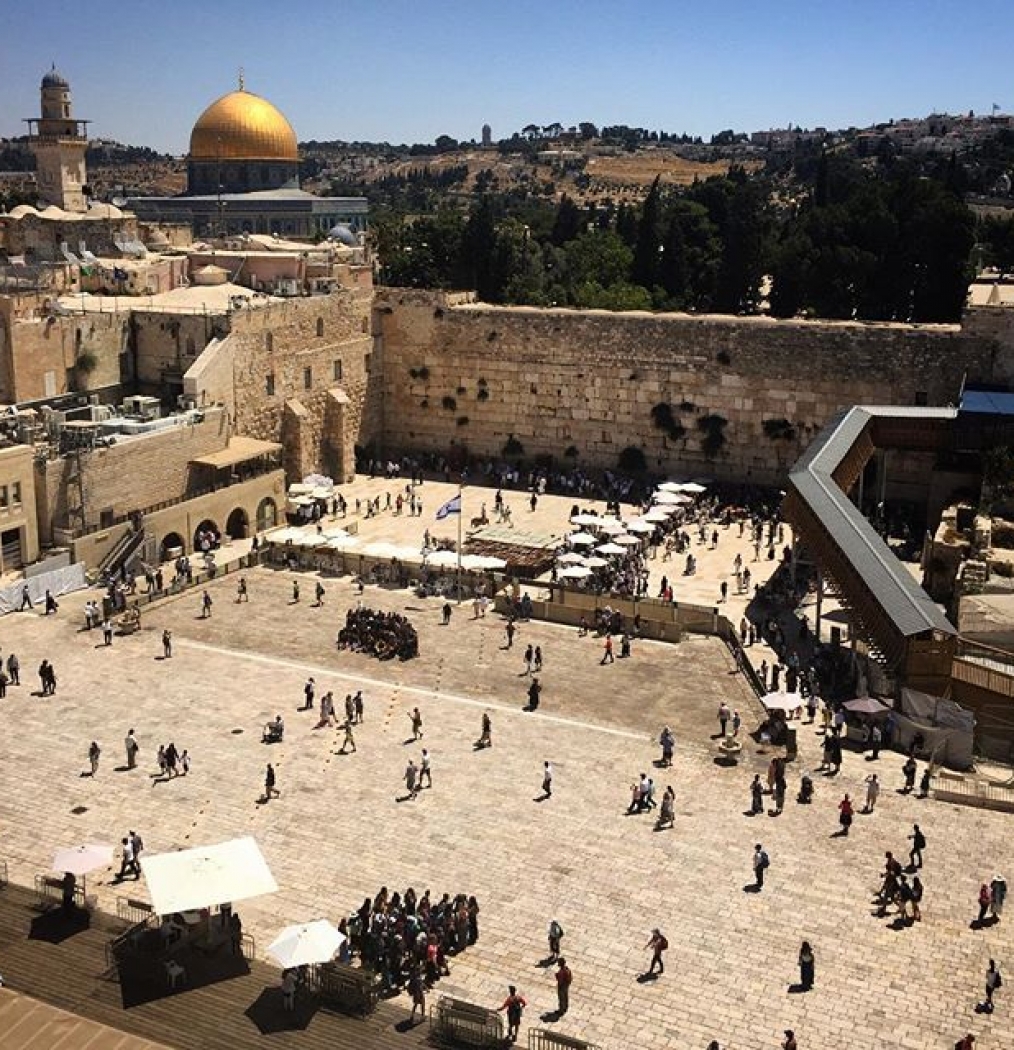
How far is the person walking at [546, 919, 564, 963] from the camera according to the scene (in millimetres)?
14008

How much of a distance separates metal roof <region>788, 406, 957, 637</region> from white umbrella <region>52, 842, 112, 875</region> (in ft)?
38.7

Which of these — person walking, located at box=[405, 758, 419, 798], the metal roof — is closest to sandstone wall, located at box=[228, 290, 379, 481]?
the metal roof

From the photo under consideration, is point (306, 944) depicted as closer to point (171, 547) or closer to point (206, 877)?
point (206, 877)

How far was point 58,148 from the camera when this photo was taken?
50688 mm

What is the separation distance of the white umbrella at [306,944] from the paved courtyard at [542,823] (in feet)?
4.62

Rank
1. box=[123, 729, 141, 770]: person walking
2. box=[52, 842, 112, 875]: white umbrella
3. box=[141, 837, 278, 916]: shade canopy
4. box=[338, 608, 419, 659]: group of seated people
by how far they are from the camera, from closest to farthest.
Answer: box=[141, 837, 278, 916]: shade canopy < box=[52, 842, 112, 875]: white umbrella < box=[123, 729, 141, 770]: person walking < box=[338, 608, 419, 659]: group of seated people

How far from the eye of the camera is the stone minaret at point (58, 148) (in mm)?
50969

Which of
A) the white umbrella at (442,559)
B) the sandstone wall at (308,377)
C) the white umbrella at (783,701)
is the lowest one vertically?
the white umbrella at (783,701)

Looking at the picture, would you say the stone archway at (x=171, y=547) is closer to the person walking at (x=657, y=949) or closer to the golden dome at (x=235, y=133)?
the person walking at (x=657, y=949)

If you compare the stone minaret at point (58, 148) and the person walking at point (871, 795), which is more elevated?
the stone minaret at point (58, 148)

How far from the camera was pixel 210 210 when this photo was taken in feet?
206

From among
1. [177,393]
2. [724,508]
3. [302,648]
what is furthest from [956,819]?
[177,393]

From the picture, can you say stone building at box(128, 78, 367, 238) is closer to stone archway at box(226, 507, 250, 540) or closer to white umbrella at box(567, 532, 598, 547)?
stone archway at box(226, 507, 250, 540)

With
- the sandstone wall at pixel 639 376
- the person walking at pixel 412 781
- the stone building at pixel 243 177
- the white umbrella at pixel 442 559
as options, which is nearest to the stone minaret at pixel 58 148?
the stone building at pixel 243 177
